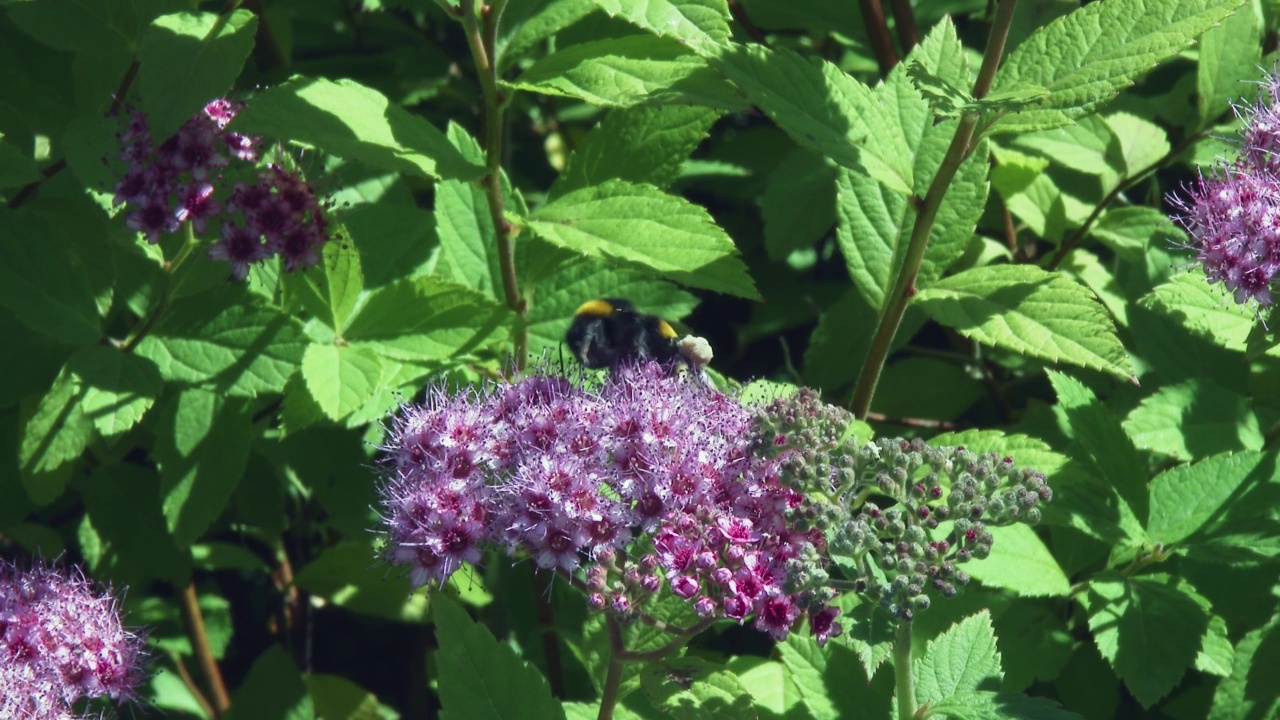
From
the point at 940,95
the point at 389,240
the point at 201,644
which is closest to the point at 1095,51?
the point at 940,95

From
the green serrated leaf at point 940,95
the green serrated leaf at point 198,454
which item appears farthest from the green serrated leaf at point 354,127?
the green serrated leaf at point 940,95

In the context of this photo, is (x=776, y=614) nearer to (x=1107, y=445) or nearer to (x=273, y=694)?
(x=1107, y=445)

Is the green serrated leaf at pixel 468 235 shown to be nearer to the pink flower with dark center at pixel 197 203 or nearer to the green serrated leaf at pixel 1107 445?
the pink flower with dark center at pixel 197 203

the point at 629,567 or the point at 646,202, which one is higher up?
the point at 646,202

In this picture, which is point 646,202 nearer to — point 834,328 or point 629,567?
point 629,567

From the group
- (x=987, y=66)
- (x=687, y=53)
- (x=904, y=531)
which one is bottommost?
(x=904, y=531)

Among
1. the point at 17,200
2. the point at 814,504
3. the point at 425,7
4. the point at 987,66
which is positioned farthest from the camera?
the point at 425,7

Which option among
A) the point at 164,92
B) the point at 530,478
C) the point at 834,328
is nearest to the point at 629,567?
the point at 530,478
